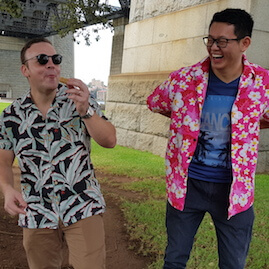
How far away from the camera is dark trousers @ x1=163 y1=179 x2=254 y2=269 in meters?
2.38

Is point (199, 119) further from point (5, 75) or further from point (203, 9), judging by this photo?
point (5, 75)

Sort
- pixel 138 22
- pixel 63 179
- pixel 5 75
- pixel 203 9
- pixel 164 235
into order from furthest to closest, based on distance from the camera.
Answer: pixel 5 75, pixel 138 22, pixel 203 9, pixel 164 235, pixel 63 179

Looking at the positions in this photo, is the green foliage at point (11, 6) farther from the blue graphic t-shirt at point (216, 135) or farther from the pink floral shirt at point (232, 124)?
the blue graphic t-shirt at point (216, 135)

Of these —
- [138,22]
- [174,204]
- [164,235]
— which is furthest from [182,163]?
[138,22]

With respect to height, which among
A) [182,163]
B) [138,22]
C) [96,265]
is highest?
[138,22]

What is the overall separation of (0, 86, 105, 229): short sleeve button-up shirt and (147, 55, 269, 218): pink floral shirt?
0.54 metres

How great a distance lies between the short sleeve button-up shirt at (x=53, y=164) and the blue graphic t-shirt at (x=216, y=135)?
26.4 inches

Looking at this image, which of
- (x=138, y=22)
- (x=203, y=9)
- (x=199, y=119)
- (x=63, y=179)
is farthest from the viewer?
(x=138, y=22)

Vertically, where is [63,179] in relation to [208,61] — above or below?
below

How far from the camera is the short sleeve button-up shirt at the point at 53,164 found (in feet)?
7.17

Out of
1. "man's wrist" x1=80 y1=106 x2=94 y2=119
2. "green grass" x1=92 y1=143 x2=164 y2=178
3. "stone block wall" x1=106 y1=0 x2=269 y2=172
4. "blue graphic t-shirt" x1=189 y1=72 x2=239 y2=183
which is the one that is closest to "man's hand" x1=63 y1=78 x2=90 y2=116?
"man's wrist" x1=80 y1=106 x2=94 y2=119

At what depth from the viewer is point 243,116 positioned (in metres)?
2.28

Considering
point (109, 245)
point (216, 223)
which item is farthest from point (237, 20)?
point (109, 245)

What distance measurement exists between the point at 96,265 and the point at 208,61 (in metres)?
1.44
